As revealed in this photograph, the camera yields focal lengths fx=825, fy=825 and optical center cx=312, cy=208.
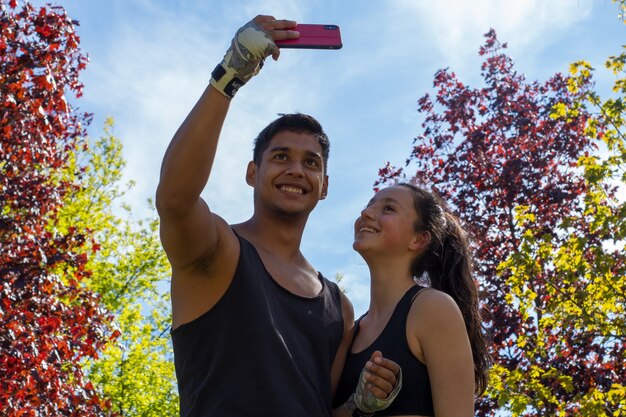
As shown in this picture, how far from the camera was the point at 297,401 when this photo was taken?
141 inches

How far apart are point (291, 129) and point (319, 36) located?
0.94m

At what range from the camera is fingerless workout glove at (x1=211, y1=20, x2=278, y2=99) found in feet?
10.7

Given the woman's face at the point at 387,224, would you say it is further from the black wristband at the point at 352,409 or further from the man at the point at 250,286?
the black wristband at the point at 352,409

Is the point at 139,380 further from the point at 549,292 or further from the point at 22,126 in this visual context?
the point at 549,292

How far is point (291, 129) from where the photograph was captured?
4398 mm

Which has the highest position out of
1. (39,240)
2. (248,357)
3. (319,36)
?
(39,240)

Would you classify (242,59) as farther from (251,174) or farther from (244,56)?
(251,174)

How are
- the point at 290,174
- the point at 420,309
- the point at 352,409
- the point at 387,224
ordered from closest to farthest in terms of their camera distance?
the point at 352,409, the point at 420,309, the point at 290,174, the point at 387,224

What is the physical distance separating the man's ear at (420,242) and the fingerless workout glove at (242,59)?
1.67 meters

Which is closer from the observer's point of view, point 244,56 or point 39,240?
point 244,56

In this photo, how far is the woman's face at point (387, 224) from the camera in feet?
14.7

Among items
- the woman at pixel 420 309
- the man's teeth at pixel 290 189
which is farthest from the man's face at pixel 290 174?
the woman at pixel 420 309

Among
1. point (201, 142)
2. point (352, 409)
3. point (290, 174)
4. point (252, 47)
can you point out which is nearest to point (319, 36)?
point (252, 47)

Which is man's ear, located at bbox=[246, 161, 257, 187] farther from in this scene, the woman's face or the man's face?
the woman's face
